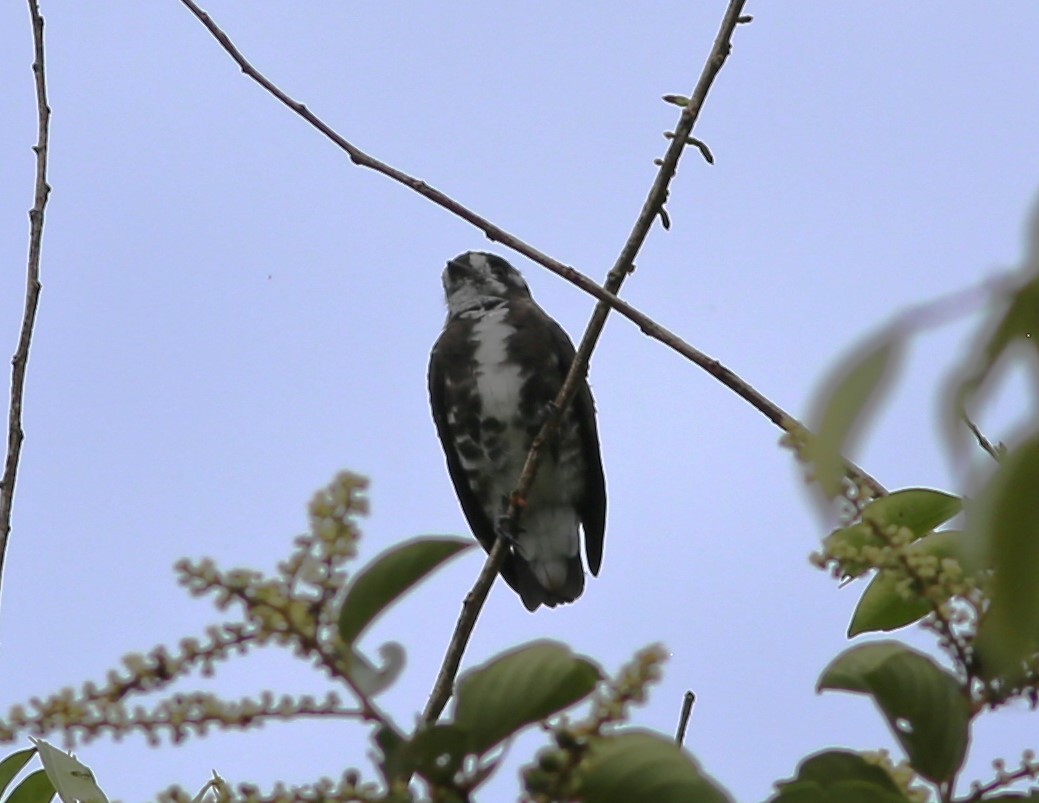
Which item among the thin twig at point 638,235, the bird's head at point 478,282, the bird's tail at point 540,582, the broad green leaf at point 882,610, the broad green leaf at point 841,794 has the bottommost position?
the broad green leaf at point 841,794

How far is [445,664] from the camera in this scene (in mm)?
2025

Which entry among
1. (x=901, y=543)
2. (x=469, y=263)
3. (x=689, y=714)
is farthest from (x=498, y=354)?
(x=901, y=543)

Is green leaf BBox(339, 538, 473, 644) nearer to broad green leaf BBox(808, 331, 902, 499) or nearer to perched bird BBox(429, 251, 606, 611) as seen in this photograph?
broad green leaf BBox(808, 331, 902, 499)

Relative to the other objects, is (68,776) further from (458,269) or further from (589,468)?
(458,269)

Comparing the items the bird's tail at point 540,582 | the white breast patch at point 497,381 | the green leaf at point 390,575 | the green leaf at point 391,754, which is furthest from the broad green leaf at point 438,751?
the bird's tail at point 540,582

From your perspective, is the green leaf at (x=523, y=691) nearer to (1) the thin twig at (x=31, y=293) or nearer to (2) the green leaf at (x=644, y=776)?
(2) the green leaf at (x=644, y=776)

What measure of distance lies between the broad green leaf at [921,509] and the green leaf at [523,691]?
2.35 ft

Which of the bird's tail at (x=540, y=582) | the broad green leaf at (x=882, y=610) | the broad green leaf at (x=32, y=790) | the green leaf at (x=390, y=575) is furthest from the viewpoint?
the bird's tail at (x=540, y=582)

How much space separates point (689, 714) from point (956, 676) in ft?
1.74

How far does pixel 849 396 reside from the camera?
606 millimetres

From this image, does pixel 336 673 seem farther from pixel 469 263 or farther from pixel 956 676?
pixel 469 263

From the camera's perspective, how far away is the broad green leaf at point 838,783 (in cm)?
97

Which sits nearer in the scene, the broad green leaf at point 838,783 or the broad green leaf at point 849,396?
the broad green leaf at point 849,396

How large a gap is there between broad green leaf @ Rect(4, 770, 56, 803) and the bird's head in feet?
14.6
